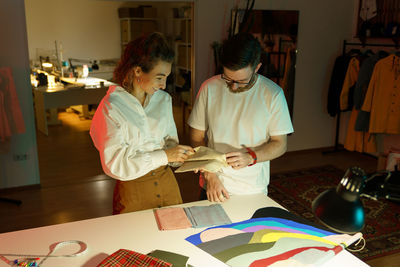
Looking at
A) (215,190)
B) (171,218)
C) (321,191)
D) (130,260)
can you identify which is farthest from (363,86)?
(130,260)

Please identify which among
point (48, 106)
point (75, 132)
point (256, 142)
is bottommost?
point (75, 132)

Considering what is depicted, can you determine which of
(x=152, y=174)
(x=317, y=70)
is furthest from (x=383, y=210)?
(x=152, y=174)

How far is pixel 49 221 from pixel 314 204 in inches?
120

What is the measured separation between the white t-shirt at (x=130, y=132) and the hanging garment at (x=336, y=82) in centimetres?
387

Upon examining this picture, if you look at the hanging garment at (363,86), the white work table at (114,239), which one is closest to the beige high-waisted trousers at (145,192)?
the white work table at (114,239)

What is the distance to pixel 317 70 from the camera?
543 centimetres

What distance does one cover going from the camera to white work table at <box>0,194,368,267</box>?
1.47 m

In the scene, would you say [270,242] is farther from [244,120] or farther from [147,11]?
[147,11]

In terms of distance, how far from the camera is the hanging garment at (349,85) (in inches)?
201

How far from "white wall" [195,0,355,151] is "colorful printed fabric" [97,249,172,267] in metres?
3.59

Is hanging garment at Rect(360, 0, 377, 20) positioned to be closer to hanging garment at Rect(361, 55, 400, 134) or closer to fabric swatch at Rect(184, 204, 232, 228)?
hanging garment at Rect(361, 55, 400, 134)

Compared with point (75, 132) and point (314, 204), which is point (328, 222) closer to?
point (314, 204)

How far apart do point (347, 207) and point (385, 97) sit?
415 centimetres

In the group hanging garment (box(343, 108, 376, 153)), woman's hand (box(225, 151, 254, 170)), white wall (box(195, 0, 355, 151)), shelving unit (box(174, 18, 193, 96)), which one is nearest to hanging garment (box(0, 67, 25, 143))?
white wall (box(195, 0, 355, 151))
